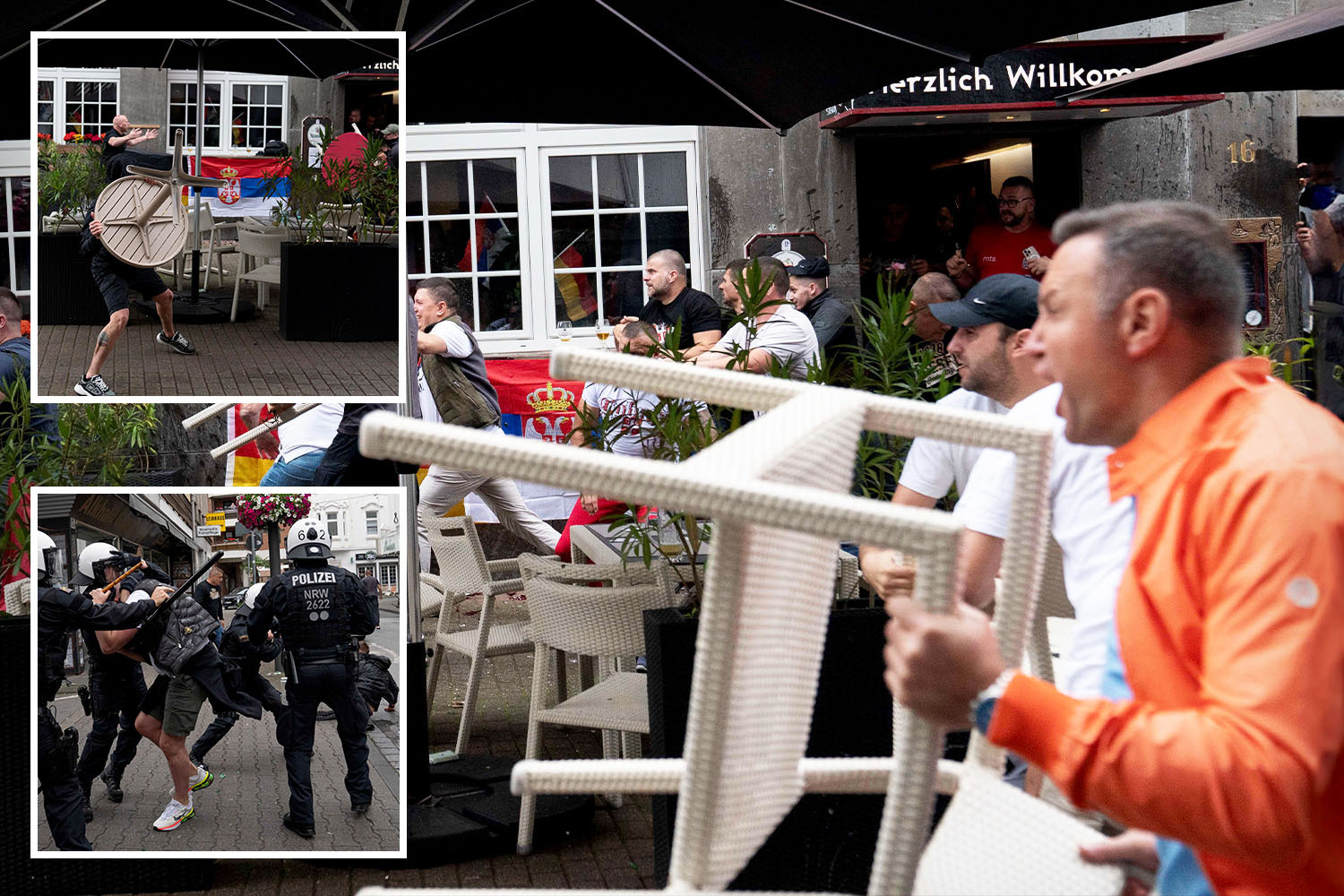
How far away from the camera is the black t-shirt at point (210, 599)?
344 centimetres

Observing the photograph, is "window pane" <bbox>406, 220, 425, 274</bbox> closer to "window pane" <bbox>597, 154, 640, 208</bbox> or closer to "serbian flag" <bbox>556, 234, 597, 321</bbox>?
"serbian flag" <bbox>556, 234, 597, 321</bbox>

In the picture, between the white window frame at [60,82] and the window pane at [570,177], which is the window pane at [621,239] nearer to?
the window pane at [570,177]

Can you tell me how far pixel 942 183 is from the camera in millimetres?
13180

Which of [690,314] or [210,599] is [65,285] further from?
[690,314]

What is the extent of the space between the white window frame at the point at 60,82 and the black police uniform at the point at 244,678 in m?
1.25

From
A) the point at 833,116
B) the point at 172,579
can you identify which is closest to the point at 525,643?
the point at 172,579

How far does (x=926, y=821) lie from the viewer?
129cm

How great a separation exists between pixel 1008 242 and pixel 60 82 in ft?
24.2

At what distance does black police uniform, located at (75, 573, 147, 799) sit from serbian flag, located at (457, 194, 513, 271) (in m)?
7.18

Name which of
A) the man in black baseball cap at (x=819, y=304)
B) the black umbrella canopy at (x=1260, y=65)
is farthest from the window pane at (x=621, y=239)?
the black umbrella canopy at (x=1260, y=65)

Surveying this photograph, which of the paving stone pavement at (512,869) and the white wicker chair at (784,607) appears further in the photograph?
the paving stone pavement at (512,869)

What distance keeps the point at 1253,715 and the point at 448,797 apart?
142 inches

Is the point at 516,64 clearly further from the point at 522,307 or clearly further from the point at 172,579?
the point at 522,307

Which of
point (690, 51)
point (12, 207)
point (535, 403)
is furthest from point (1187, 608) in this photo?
point (535, 403)
